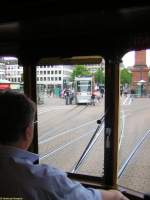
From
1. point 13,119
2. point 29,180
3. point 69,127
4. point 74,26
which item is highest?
point 74,26

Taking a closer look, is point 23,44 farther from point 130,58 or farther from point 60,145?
point 60,145

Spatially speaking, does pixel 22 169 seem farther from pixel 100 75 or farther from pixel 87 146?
pixel 87 146

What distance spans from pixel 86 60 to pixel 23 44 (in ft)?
2.05

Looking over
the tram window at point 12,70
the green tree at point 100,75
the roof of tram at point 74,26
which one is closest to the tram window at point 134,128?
the green tree at point 100,75


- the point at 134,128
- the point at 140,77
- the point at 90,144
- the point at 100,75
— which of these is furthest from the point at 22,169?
the point at 140,77

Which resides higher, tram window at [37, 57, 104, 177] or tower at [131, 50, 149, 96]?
tower at [131, 50, 149, 96]

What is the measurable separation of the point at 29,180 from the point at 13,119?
18 cm

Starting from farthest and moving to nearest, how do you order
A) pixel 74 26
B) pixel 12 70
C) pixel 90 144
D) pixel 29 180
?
pixel 12 70, pixel 90 144, pixel 74 26, pixel 29 180

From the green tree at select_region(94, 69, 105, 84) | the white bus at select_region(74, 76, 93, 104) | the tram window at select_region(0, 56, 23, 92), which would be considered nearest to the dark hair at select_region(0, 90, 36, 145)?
the green tree at select_region(94, 69, 105, 84)

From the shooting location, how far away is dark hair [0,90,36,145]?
3.52 ft

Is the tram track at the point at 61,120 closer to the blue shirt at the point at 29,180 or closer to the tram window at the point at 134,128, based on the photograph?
the tram window at the point at 134,128

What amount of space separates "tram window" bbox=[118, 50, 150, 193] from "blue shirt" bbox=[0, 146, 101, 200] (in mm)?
2203

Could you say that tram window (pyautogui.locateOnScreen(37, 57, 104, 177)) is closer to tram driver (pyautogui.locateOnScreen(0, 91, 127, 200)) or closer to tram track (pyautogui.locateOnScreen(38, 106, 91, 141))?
tram track (pyautogui.locateOnScreen(38, 106, 91, 141))

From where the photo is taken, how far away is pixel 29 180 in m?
1.02
